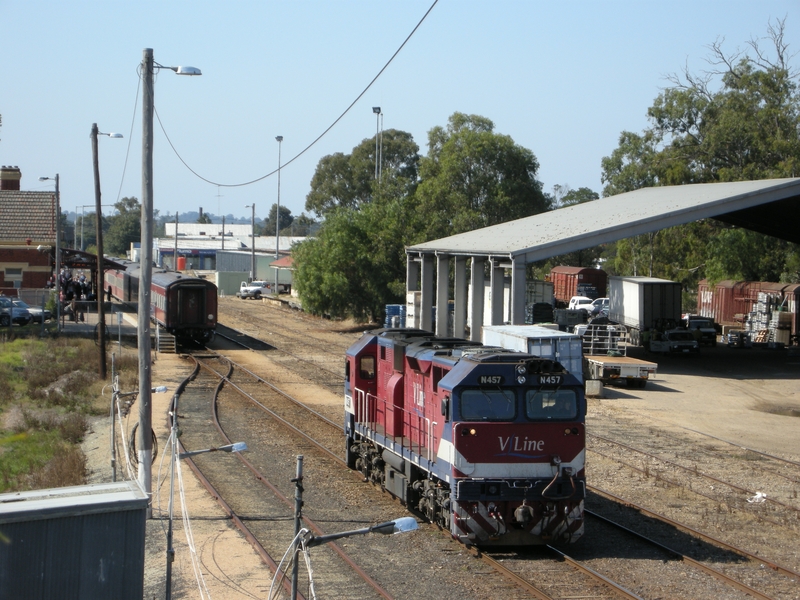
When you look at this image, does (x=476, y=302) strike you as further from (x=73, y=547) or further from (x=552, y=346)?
(x=73, y=547)

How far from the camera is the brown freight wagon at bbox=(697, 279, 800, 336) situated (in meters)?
48.1

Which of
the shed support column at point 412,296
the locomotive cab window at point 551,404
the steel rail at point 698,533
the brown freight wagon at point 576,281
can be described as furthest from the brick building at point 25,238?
the locomotive cab window at point 551,404

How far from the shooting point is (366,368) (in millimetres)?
17703

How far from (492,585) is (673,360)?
Result: 32.4 m

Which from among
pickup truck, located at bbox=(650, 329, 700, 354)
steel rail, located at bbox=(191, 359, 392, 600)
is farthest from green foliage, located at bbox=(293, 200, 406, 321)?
steel rail, located at bbox=(191, 359, 392, 600)

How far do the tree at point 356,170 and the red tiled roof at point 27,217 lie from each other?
174ft

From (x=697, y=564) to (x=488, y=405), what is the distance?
390cm

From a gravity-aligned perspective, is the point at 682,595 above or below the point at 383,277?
below

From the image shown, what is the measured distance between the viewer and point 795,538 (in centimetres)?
1451

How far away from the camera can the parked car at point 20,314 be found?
46281mm

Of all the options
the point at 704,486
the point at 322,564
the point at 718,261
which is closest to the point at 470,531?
the point at 322,564

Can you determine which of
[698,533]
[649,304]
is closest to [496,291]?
[649,304]

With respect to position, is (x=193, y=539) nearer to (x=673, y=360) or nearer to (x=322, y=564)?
(x=322, y=564)

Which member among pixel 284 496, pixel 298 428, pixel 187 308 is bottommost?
pixel 284 496
